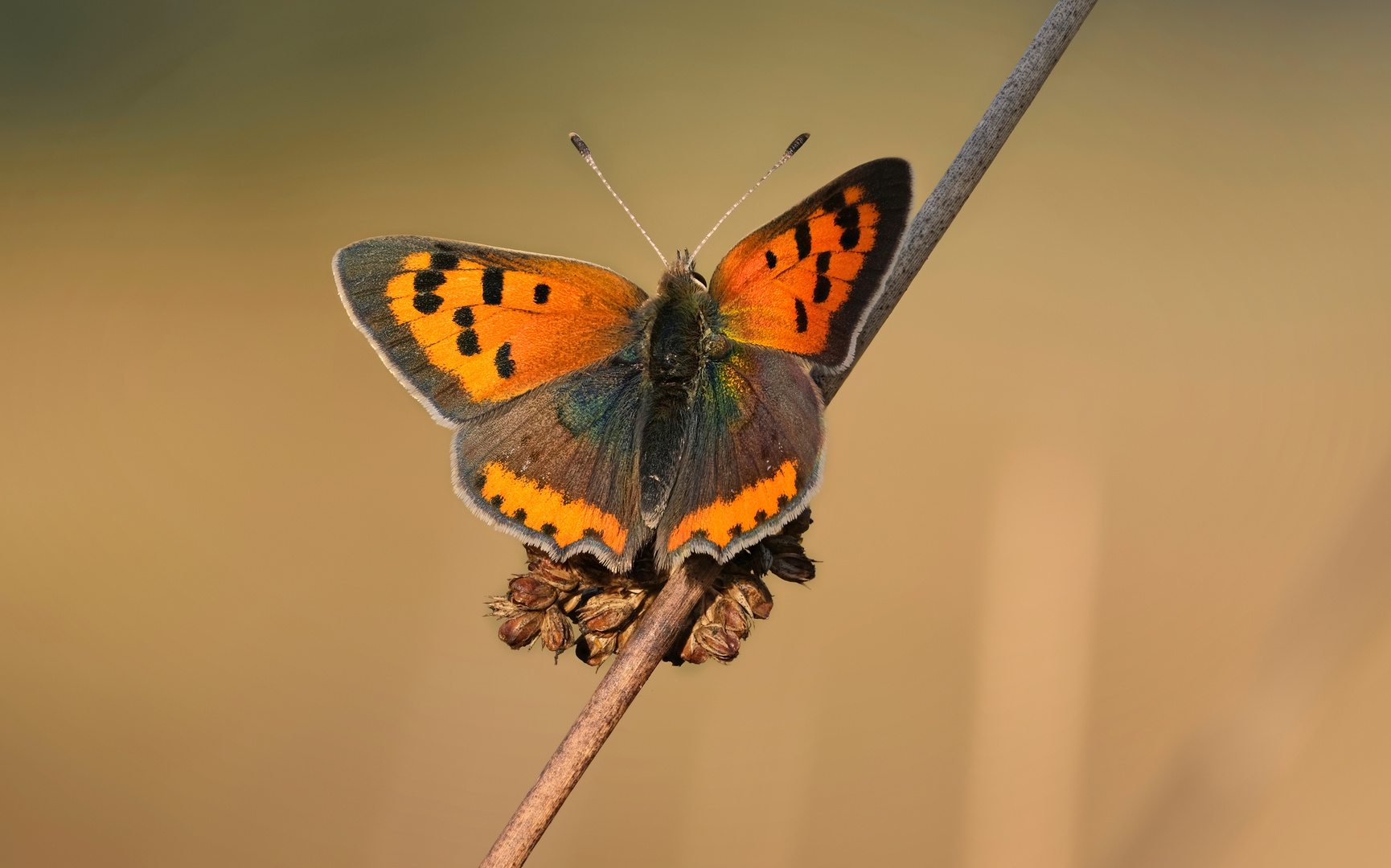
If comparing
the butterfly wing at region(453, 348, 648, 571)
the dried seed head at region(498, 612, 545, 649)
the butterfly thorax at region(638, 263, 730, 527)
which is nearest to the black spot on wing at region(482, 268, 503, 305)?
the butterfly wing at region(453, 348, 648, 571)

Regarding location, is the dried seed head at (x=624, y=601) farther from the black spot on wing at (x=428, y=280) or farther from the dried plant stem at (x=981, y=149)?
the black spot on wing at (x=428, y=280)

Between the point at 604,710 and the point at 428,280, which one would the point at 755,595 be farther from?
the point at 428,280

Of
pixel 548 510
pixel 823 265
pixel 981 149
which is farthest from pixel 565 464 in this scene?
pixel 981 149

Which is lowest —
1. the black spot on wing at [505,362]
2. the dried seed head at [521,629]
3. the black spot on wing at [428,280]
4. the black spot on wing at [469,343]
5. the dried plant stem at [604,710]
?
the dried plant stem at [604,710]

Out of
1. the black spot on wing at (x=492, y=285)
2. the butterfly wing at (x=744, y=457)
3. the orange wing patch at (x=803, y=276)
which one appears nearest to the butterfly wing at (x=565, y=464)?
the butterfly wing at (x=744, y=457)

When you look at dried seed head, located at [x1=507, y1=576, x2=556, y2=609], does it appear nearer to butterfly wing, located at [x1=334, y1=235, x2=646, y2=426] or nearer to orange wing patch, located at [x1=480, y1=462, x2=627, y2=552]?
orange wing patch, located at [x1=480, y1=462, x2=627, y2=552]

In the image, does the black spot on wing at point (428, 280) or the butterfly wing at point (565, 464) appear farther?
the black spot on wing at point (428, 280)
